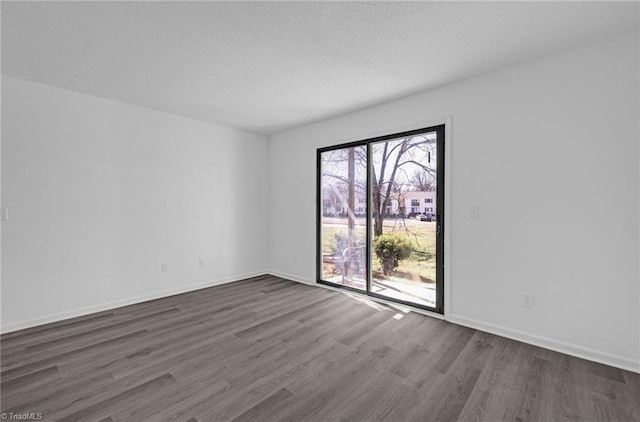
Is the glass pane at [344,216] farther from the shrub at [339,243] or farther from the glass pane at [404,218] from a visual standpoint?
the glass pane at [404,218]

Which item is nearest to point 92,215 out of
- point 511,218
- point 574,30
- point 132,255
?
point 132,255

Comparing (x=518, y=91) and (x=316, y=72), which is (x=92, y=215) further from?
(x=518, y=91)

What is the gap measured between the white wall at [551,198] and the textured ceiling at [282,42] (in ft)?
0.85

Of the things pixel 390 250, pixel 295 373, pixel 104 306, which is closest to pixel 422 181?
pixel 390 250

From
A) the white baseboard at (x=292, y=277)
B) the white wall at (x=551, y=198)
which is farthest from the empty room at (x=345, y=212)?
the white baseboard at (x=292, y=277)

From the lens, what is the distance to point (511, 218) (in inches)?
104

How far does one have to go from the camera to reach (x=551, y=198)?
7.98ft

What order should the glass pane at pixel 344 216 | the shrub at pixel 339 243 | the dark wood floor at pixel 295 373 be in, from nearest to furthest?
the dark wood floor at pixel 295 373, the glass pane at pixel 344 216, the shrub at pixel 339 243

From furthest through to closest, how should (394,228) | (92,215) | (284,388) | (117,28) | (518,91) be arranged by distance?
(394,228) < (92,215) < (518,91) < (117,28) < (284,388)

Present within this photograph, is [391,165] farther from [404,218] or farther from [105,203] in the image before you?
[105,203]

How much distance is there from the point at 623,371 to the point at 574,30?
258 cm

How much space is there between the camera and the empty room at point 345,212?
1.90m

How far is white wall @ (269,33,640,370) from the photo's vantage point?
2.16 metres

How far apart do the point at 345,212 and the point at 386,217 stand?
70cm
